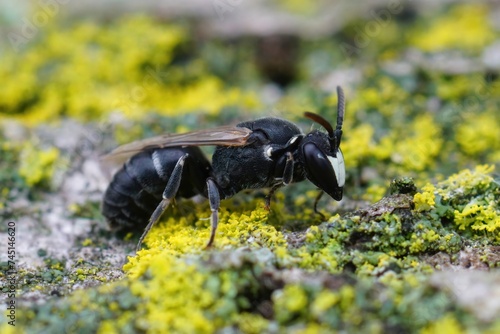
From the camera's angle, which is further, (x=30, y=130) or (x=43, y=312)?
(x=30, y=130)

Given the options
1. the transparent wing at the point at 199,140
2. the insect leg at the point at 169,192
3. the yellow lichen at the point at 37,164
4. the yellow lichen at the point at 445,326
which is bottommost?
the yellow lichen at the point at 37,164

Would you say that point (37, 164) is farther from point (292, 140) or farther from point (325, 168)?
point (325, 168)

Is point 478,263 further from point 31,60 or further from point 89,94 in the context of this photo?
point 31,60

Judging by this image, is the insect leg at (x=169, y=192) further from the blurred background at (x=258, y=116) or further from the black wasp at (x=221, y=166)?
the blurred background at (x=258, y=116)

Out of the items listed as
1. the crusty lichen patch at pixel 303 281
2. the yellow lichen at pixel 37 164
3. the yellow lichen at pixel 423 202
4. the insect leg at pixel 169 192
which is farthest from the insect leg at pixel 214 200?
the yellow lichen at pixel 37 164

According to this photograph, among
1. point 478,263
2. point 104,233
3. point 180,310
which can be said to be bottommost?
point 104,233

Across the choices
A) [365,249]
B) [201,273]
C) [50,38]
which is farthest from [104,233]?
[50,38]

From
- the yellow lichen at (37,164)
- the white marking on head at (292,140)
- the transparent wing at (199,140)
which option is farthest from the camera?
the yellow lichen at (37,164)

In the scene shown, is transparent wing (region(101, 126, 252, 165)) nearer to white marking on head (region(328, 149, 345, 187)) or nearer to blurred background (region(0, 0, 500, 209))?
white marking on head (region(328, 149, 345, 187))
